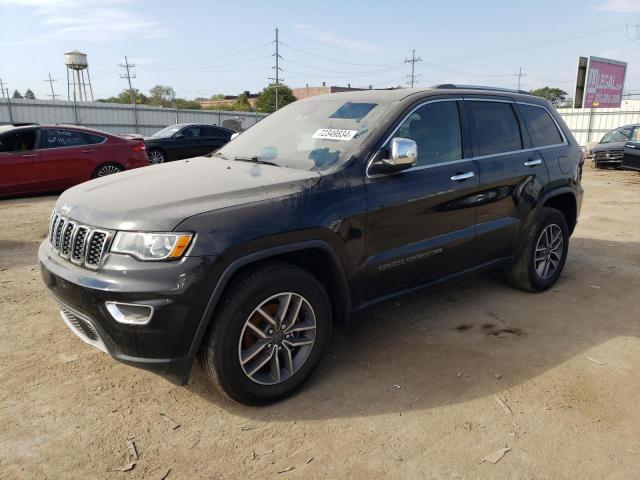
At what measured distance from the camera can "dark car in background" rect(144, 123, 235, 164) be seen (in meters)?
14.4

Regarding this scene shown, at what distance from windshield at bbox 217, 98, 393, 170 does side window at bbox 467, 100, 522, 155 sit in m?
0.93

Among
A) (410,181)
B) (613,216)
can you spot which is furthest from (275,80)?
(410,181)

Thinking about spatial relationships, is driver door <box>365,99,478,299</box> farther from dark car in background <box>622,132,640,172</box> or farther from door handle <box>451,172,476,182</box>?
dark car in background <box>622,132,640,172</box>

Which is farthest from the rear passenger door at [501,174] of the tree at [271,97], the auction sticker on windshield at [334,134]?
the tree at [271,97]

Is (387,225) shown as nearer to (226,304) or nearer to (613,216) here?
(226,304)

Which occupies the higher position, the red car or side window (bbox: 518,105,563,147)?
side window (bbox: 518,105,563,147)

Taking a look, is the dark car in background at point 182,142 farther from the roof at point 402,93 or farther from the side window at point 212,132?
the roof at point 402,93

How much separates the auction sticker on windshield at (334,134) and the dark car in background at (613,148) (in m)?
16.2

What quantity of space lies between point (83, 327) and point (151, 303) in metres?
0.64

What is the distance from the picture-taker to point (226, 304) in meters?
2.69

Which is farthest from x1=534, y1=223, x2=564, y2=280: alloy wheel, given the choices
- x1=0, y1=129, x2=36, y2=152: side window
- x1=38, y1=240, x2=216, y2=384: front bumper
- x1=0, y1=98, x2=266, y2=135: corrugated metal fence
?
x1=0, y1=98, x2=266, y2=135: corrugated metal fence

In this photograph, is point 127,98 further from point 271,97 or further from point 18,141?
point 18,141

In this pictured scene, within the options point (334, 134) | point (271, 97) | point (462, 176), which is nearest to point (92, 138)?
point (334, 134)

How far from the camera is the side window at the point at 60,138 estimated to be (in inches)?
383
